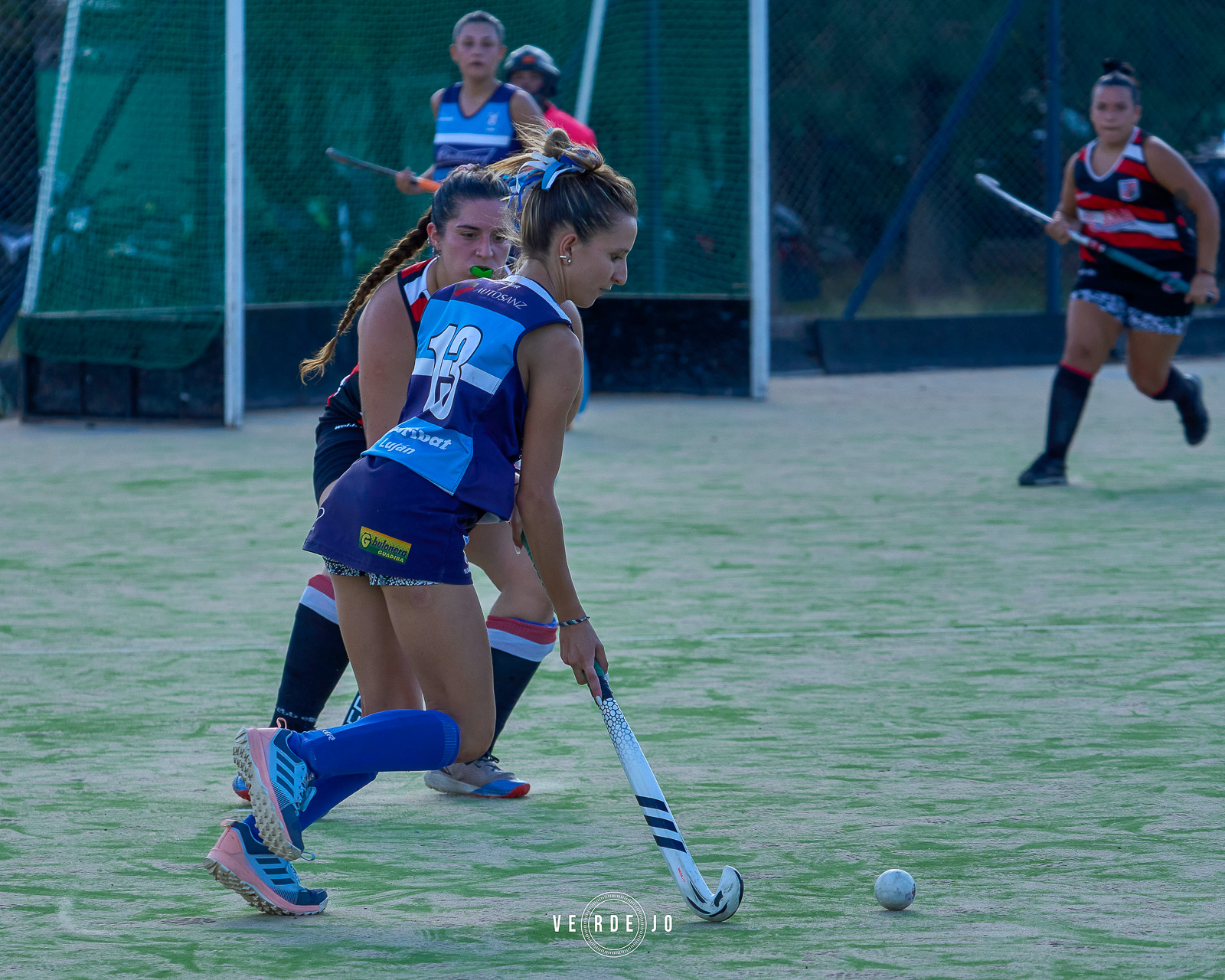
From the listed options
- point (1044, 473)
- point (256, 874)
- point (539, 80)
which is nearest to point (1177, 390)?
point (1044, 473)

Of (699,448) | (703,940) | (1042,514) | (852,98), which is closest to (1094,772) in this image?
(703,940)

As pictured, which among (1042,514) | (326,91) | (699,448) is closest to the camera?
(1042,514)

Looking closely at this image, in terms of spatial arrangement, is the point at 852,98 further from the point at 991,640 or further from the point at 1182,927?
the point at 1182,927

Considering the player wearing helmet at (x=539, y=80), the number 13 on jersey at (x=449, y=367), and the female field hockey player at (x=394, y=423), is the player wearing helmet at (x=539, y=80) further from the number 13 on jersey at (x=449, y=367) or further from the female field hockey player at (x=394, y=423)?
the number 13 on jersey at (x=449, y=367)

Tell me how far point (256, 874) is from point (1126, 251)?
6.04 metres

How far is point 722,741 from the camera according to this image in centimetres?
419

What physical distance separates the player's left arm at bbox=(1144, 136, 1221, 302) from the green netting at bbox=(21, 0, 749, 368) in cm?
470

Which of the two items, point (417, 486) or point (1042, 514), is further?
point (1042, 514)

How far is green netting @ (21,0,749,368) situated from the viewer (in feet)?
34.6

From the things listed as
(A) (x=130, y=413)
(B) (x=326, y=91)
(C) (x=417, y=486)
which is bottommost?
(A) (x=130, y=413)

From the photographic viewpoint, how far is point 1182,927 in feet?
9.61

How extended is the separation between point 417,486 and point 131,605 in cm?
301

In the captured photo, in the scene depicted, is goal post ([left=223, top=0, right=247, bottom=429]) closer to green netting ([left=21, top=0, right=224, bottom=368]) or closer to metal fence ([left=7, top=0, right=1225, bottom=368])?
green netting ([left=21, top=0, right=224, bottom=368])

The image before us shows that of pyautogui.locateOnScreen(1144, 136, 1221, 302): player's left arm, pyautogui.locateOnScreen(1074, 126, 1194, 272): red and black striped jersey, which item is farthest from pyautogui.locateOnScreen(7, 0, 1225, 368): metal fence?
pyautogui.locateOnScreen(1144, 136, 1221, 302): player's left arm
